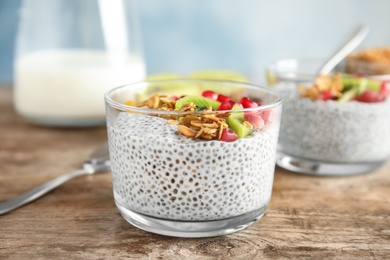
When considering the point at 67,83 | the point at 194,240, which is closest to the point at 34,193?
the point at 194,240

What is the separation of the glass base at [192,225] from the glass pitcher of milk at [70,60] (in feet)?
1.99

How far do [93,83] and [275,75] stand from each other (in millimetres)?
459

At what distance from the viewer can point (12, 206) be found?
3.10 ft

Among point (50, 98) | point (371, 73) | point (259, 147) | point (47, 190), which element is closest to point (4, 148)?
point (50, 98)

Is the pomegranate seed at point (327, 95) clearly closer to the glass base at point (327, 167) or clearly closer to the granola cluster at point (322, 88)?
the granola cluster at point (322, 88)

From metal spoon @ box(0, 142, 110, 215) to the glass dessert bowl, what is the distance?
0.18m

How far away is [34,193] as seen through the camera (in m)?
0.99

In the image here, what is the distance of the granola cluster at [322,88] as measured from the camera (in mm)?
1119

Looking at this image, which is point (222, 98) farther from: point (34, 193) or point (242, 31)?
point (242, 31)

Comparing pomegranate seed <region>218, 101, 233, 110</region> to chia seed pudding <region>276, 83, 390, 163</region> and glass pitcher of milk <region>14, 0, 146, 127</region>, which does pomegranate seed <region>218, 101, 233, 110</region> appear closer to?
chia seed pudding <region>276, 83, 390, 163</region>

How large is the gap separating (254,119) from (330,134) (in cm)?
35

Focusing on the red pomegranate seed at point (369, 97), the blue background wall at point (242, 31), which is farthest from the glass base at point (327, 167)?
the blue background wall at point (242, 31)

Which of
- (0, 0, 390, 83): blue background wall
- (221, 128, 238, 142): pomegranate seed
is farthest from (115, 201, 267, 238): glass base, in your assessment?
(0, 0, 390, 83): blue background wall

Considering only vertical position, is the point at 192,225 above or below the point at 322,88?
below
